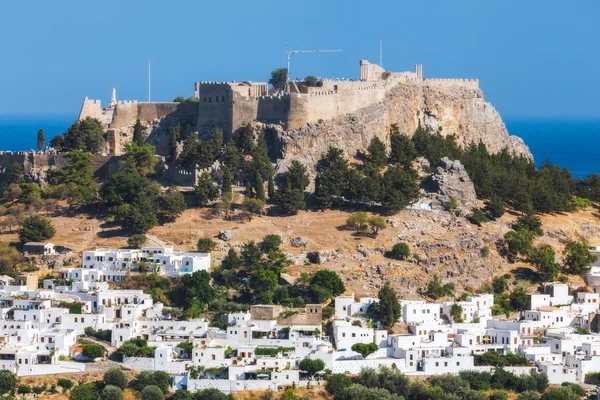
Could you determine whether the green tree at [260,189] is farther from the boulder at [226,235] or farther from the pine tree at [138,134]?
the pine tree at [138,134]

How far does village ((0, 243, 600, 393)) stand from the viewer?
2484 inches

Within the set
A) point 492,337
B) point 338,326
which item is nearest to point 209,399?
point 338,326

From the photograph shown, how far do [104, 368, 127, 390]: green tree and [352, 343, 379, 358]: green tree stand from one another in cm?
871

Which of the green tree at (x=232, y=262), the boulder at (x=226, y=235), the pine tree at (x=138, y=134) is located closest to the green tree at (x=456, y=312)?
the green tree at (x=232, y=262)

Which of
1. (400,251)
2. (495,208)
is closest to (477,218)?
(495,208)

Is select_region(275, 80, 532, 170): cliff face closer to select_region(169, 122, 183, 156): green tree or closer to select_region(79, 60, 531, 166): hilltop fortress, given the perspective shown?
select_region(79, 60, 531, 166): hilltop fortress

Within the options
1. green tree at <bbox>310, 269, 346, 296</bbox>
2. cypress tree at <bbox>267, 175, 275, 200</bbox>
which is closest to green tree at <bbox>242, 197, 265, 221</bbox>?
cypress tree at <bbox>267, 175, 275, 200</bbox>

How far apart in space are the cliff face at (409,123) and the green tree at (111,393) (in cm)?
2022

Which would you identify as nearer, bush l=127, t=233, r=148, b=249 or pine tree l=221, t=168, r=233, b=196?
bush l=127, t=233, r=148, b=249

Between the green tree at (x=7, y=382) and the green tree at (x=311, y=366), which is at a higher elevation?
the green tree at (x=311, y=366)

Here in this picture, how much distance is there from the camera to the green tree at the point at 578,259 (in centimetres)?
7431

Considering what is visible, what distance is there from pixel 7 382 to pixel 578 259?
26.0 meters

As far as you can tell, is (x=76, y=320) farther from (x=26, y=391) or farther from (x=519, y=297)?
(x=519, y=297)

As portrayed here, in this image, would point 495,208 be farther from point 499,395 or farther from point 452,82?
point 499,395
